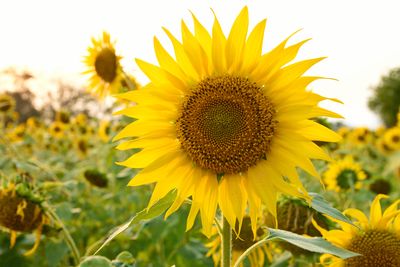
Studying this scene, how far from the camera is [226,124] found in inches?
72.8

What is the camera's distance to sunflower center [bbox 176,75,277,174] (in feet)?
5.87

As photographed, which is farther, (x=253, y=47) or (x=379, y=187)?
(x=379, y=187)

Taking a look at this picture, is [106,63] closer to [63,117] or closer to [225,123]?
[225,123]

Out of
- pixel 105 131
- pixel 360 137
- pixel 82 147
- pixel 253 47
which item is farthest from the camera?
pixel 82 147

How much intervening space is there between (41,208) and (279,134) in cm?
135

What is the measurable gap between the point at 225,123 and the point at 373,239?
2.42 ft

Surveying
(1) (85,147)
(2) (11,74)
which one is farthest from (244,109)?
(2) (11,74)

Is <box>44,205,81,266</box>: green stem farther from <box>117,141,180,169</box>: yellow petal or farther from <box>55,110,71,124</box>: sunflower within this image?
<box>55,110,71,124</box>: sunflower

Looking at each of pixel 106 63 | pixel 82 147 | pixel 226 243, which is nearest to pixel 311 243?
pixel 226 243

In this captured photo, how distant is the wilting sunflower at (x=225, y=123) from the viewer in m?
1.68

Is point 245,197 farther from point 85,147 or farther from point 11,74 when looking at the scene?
point 11,74

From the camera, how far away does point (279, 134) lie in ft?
5.78

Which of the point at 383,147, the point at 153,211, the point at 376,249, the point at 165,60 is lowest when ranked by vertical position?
the point at 383,147

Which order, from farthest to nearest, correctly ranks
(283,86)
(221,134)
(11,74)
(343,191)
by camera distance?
(11,74) < (343,191) < (221,134) < (283,86)
